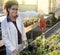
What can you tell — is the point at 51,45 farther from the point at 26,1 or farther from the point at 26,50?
the point at 26,1

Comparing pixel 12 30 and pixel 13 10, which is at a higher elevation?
pixel 13 10

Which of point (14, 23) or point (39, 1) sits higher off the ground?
point (14, 23)

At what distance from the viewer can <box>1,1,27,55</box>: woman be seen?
2102 mm

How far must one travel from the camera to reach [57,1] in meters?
10.7

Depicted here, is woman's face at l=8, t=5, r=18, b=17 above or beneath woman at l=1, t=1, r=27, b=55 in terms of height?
above

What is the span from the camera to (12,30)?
214cm

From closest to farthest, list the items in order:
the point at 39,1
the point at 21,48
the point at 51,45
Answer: the point at 51,45
the point at 21,48
the point at 39,1

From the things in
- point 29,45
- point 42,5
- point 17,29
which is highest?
point 17,29

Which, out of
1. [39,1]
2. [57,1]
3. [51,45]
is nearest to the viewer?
[51,45]

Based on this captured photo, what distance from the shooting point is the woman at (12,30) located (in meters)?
2.10

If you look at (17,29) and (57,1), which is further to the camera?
(57,1)

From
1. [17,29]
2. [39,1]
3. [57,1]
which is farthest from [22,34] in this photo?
[39,1]

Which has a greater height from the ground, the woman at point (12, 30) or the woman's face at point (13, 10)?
the woman's face at point (13, 10)

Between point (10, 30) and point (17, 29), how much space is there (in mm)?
80
